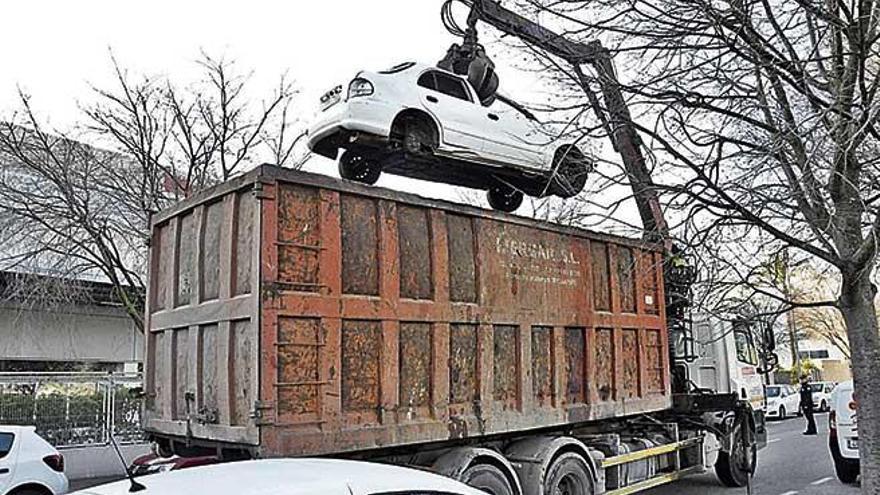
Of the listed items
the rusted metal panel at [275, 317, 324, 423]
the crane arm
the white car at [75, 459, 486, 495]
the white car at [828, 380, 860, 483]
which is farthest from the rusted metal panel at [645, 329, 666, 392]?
the white car at [75, 459, 486, 495]

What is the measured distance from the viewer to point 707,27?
19.5 feet

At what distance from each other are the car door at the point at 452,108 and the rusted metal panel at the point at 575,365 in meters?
2.44

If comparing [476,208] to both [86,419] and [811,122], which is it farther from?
[86,419]

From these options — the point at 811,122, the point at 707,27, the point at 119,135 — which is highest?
the point at 119,135

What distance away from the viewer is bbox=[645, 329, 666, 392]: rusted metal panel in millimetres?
9273

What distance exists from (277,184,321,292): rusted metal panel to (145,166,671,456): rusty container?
0.01m

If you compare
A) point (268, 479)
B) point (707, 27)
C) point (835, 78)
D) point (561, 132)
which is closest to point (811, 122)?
point (835, 78)

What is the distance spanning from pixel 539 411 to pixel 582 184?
2.37m

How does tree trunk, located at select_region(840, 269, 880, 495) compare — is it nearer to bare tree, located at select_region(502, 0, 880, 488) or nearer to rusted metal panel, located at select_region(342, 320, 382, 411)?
bare tree, located at select_region(502, 0, 880, 488)

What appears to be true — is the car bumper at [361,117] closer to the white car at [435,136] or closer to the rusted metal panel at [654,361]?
the white car at [435,136]

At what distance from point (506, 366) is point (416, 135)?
2907 mm

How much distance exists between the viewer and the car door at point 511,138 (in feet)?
30.2

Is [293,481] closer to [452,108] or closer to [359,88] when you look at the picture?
[359,88]

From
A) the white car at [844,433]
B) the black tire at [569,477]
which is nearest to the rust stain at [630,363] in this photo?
the black tire at [569,477]
